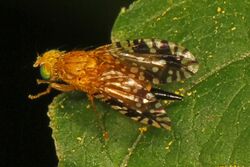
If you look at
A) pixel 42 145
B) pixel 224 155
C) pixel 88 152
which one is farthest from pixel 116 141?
pixel 42 145

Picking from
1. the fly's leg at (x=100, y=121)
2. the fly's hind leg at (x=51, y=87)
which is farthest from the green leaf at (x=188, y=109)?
the fly's hind leg at (x=51, y=87)

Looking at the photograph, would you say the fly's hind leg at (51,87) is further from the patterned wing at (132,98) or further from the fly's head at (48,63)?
the patterned wing at (132,98)

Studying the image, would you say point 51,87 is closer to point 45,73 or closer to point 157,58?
point 45,73

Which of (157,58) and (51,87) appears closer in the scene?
(157,58)

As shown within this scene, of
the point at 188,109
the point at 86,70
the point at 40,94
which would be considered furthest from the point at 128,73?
the point at 40,94

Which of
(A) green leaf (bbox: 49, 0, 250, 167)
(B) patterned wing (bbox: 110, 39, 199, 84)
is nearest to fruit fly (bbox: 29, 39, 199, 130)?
(B) patterned wing (bbox: 110, 39, 199, 84)

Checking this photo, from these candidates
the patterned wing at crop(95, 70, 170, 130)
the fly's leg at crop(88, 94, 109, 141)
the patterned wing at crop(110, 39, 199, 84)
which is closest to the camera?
the patterned wing at crop(95, 70, 170, 130)

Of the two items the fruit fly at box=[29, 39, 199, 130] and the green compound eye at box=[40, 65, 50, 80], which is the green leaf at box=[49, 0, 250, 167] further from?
the green compound eye at box=[40, 65, 50, 80]
